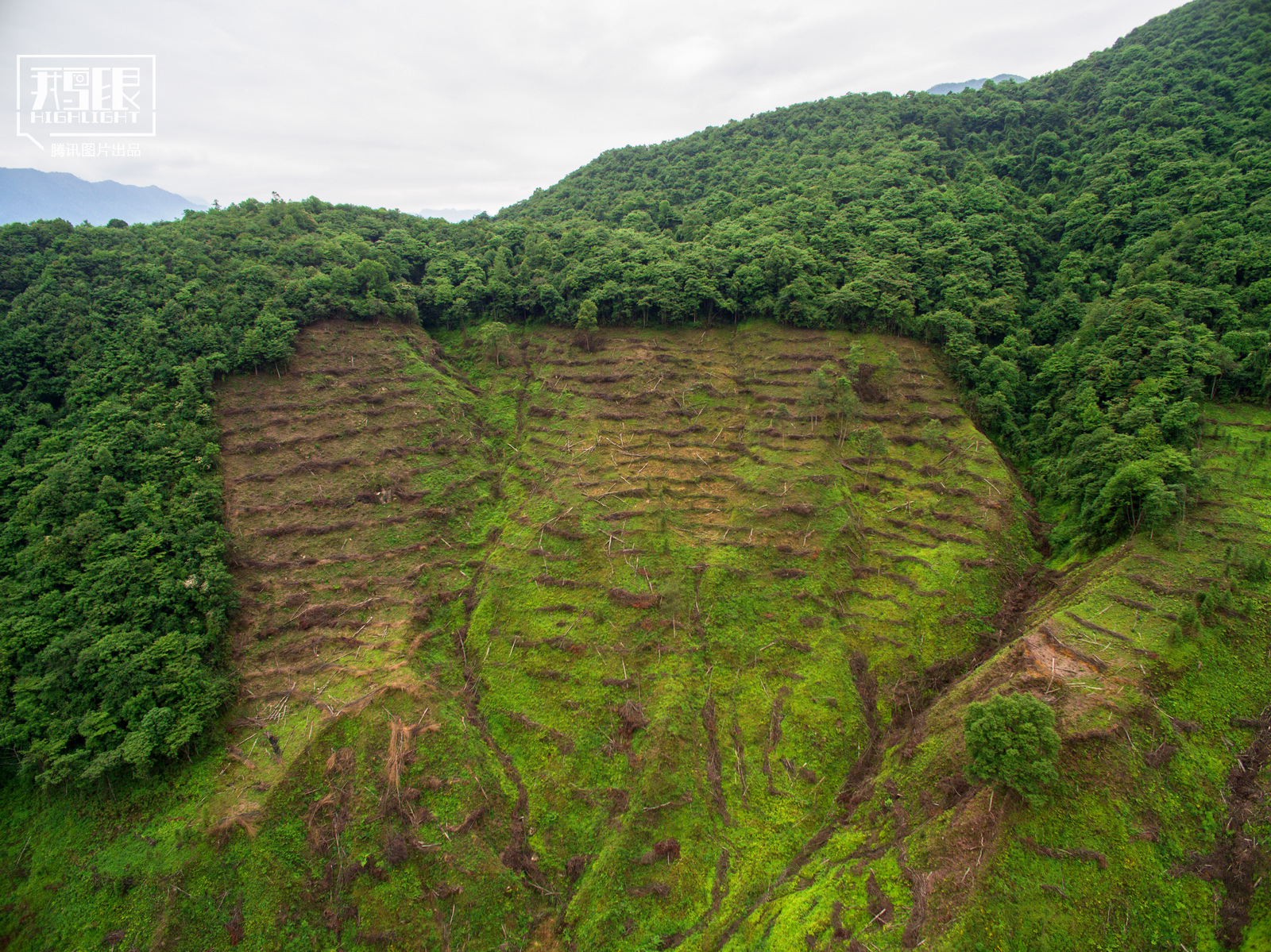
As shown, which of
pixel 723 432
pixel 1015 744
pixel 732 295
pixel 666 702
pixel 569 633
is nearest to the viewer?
pixel 1015 744

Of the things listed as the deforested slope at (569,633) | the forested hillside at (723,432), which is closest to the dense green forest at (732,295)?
the forested hillside at (723,432)

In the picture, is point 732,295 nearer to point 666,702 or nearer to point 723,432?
point 723,432

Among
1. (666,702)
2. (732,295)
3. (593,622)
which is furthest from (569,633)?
(732,295)

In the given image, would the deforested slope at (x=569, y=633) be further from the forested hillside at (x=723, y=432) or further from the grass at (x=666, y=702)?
the forested hillside at (x=723, y=432)

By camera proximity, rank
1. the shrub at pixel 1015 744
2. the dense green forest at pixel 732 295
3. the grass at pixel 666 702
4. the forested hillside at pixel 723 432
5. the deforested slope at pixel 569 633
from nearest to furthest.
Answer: the shrub at pixel 1015 744
the grass at pixel 666 702
the deforested slope at pixel 569 633
the forested hillside at pixel 723 432
the dense green forest at pixel 732 295

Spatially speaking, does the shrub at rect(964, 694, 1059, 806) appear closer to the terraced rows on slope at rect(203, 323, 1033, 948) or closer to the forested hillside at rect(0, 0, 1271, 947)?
the forested hillside at rect(0, 0, 1271, 947)

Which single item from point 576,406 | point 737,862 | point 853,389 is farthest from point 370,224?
point 737,862
